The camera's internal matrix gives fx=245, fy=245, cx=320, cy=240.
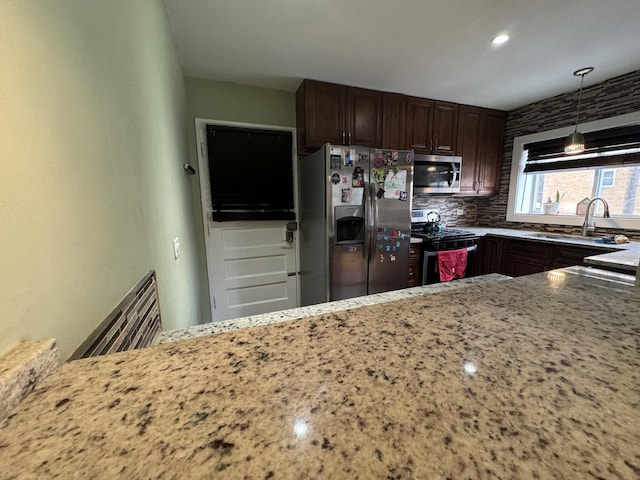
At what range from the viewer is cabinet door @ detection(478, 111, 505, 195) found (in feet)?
10.1

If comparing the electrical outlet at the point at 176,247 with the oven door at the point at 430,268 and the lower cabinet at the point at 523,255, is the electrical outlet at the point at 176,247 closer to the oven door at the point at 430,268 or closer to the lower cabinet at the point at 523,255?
the oven door at the point at 430,268

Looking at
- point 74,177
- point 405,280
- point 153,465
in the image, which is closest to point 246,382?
point 153,465

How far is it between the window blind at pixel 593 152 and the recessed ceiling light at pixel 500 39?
5.36ft

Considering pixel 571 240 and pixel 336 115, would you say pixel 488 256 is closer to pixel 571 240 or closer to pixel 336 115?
pixel 571 240

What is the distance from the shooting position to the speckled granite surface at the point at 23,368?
0.98 feet

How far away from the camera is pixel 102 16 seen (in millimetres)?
671

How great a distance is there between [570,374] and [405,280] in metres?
2.13

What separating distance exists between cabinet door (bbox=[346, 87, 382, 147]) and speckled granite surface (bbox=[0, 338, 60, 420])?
242 cm

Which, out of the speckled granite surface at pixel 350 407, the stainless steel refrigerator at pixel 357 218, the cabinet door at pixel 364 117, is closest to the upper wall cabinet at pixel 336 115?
the cabinet door at pixel 364 117

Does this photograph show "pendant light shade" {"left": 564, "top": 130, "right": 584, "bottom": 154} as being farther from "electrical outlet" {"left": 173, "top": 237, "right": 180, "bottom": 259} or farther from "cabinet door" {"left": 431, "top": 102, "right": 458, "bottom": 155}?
"electrical outlet" {"left": 173, "top": 237, "right": 180, "bottom": 259}

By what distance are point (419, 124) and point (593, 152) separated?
5.70 ft

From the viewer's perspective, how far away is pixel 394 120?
2.58m

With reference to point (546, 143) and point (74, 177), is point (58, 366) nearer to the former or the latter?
point (74, 177)

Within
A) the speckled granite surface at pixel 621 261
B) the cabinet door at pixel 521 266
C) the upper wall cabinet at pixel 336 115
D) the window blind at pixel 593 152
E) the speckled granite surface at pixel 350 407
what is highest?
the upper wall cabinet at pixel 336 115
